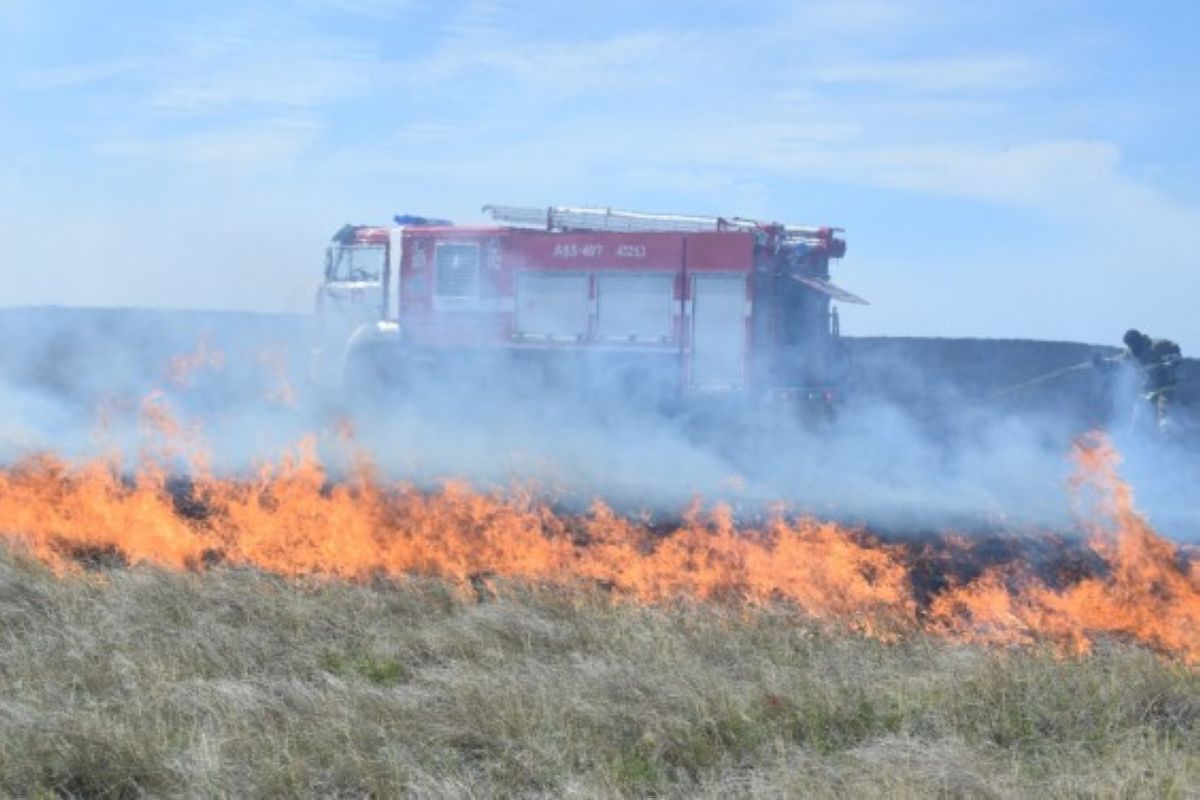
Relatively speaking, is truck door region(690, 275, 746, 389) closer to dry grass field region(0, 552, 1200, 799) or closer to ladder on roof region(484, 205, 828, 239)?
ladder on roof region(484, 205, 828, 239)

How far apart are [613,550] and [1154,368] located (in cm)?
782

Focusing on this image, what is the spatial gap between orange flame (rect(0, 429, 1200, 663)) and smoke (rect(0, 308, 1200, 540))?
3.87ft

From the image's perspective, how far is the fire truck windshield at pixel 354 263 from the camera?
19547 mm

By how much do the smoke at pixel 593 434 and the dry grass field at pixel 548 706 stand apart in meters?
3.88

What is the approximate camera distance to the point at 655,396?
18250 mm

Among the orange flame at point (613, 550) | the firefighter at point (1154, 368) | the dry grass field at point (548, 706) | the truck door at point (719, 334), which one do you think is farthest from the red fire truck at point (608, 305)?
the dry grass field at point (548, 706)

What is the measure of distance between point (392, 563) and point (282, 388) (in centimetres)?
1028

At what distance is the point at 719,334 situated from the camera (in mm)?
18297

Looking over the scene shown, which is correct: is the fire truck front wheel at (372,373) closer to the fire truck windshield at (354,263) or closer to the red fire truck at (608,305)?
the red fire truck at (608,305)

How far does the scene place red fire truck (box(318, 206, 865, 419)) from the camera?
18328 millimetres

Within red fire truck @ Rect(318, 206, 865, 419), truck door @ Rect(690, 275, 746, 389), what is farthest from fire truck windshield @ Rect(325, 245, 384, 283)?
truck door @ Rect(690, 275, 746, 389)

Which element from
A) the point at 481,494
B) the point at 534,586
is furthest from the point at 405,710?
the point at 481,494

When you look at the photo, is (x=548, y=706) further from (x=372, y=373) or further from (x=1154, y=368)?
(x=372, y=373)

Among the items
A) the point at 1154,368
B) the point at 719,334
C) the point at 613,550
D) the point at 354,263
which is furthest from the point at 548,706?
the point at 354,263
